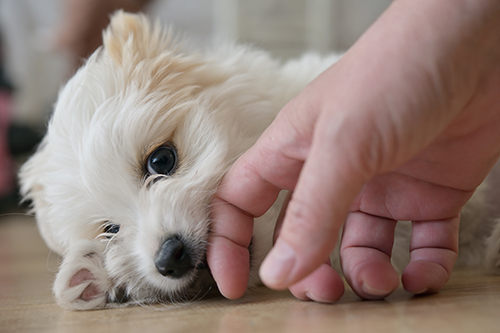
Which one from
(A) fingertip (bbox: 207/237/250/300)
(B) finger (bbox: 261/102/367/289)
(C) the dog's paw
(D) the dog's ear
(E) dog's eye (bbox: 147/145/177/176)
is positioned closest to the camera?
(B) finger (bbox: 261/102/367/289)

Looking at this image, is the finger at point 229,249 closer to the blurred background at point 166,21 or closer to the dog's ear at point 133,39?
the dog's ear at point 133,39

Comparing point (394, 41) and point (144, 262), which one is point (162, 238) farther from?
point (394, 41)

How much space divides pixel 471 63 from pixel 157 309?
2.81 ft

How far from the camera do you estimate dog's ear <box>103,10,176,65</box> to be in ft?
5.10

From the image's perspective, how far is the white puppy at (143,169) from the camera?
1.21 m

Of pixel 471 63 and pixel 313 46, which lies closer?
pixel 471 63

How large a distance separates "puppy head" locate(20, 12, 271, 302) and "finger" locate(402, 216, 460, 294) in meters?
0.49

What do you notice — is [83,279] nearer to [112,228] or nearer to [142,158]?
[112,228]

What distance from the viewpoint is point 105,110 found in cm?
138

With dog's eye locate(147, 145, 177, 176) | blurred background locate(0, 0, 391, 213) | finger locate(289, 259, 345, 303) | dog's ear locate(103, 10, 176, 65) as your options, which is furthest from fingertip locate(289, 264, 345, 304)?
blurred background locate(0, 0, 391, 213)

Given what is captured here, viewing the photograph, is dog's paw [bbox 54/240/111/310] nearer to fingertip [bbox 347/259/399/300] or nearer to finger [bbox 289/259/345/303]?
finger [bbox 289/259/345/303]

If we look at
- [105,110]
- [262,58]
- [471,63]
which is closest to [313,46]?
[262,58]

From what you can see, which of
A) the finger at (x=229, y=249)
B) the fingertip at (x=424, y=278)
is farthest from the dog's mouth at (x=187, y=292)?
the fingertip at (x=424, y=278)

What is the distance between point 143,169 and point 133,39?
51 centimetres
